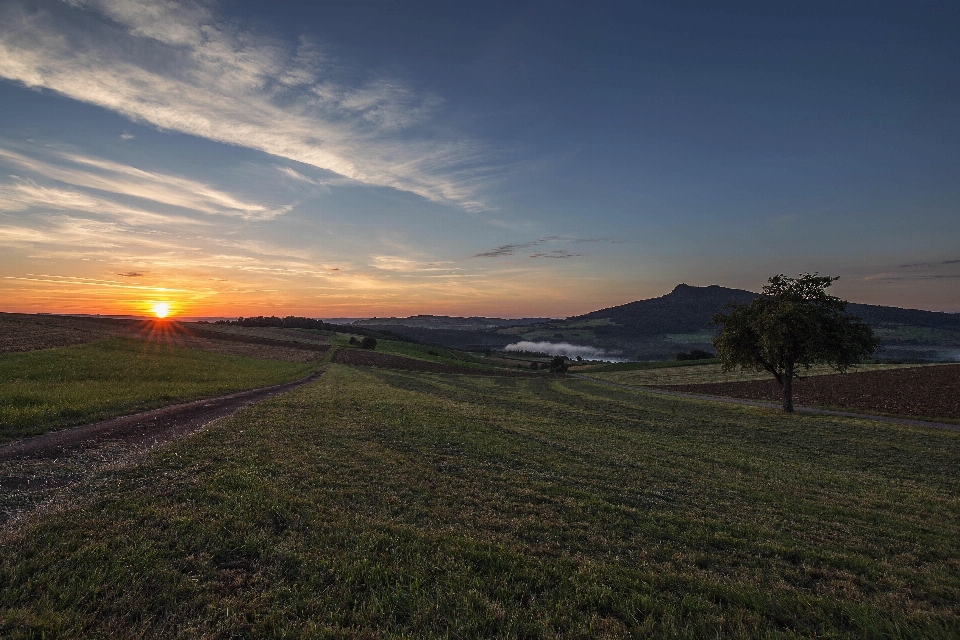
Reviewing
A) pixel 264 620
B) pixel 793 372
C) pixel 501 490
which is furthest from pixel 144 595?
pixel 793 372

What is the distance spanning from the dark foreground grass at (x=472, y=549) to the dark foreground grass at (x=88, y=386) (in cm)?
877

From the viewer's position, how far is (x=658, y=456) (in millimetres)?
20469

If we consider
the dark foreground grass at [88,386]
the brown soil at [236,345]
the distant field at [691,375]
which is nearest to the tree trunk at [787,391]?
the distant field at [691,375]

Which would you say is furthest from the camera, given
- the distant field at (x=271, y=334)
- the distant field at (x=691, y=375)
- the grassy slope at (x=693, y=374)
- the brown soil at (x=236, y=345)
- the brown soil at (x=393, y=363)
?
the distant field at (x=271, y=334)

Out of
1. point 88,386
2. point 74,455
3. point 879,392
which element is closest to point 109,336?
point 88,386

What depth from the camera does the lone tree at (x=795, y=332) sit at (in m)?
39.7

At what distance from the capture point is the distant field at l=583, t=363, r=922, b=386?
79750mm

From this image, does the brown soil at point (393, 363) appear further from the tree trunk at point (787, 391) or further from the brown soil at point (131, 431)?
the tree trunk at point (787, 391)

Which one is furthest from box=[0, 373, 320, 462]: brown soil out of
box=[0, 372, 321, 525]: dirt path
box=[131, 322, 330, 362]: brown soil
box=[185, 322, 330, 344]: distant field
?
box=[185, 322, 330, 344]: distant field

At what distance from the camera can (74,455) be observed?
14562 mm

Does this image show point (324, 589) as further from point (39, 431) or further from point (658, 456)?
point (39, 431)

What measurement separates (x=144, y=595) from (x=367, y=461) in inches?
373

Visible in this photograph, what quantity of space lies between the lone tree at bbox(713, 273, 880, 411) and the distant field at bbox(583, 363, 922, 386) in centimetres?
3558

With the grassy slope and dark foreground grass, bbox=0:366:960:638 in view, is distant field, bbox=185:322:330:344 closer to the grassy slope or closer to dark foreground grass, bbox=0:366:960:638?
the grassy slope
